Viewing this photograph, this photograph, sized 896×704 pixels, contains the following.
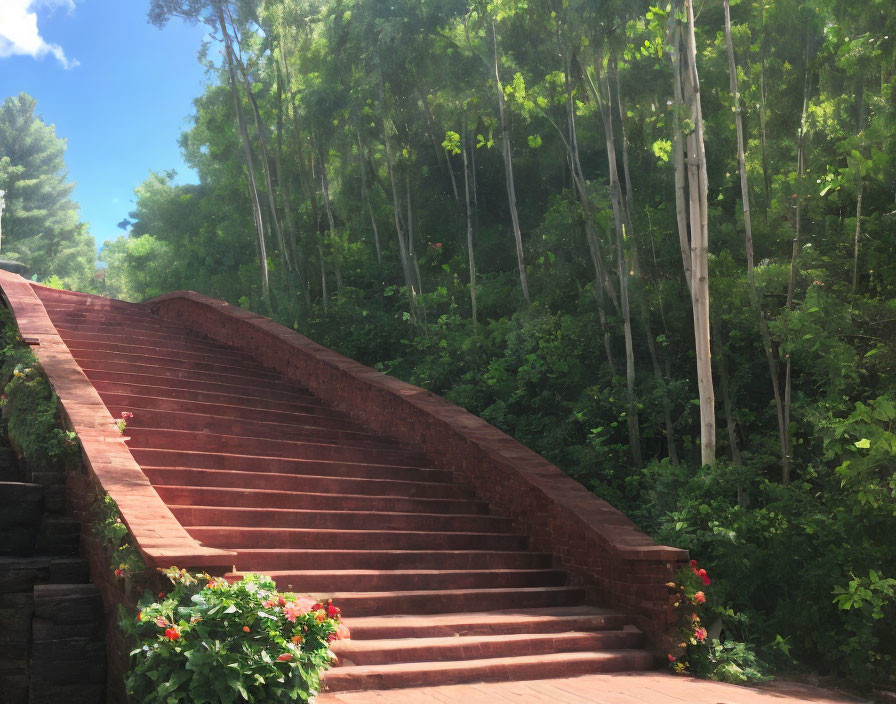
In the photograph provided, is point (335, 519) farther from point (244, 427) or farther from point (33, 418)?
point (33, 418)

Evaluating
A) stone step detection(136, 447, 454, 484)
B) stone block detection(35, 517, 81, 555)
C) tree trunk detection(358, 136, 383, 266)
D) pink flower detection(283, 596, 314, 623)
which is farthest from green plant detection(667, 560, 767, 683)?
tree trunk detection(358, 136, 383, 266)

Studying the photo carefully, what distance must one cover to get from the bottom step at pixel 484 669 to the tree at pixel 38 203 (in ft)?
114

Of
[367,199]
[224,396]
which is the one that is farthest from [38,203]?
[224,396]

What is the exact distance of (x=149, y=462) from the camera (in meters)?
5.45

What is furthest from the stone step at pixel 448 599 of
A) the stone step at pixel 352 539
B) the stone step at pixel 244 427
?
the stone step at pixel 244 427

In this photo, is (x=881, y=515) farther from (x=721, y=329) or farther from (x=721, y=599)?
(x=721, y=329)

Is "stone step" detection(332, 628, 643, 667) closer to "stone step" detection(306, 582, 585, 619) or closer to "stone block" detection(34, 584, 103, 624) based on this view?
"stone step" detection(306, 582, 585, 619)

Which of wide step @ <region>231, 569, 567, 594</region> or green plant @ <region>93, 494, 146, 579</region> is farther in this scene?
wide step @ <region>231, 569, 567, 594</region>

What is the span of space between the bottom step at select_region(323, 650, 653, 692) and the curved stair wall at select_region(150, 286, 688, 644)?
417 millimetres

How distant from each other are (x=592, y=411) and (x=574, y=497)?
201cm

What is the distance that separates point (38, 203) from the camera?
37.3 meters

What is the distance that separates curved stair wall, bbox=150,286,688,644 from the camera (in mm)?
4980

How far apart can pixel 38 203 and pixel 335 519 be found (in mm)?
37674

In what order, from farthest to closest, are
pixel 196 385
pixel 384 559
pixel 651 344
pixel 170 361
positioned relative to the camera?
pixel 170 361
pixel 196 385
pixel 651 344
pixel 384 559
